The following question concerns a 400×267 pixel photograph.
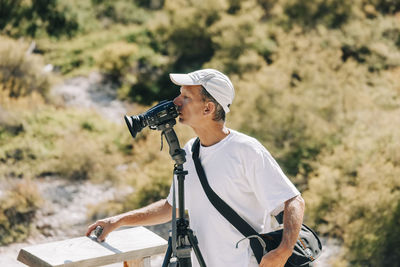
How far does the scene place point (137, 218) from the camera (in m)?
2.10

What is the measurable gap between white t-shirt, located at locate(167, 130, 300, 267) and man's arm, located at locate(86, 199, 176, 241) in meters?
0.25

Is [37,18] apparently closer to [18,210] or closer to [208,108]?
[18,210]

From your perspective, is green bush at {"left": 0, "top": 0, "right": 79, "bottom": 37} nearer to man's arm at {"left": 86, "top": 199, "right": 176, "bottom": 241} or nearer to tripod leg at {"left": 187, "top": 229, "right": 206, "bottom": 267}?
man's arm at {"left": 86, "top": 199, "right": 176, "bottom": 241}

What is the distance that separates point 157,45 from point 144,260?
10453 mm

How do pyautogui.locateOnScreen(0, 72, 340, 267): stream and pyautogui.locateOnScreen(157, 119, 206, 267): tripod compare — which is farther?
pyautogui.locateOnScreen(0, 72, 340, 267): stream

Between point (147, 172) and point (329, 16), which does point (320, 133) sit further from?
point (329, 16)

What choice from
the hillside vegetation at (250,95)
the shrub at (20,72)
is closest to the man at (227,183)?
the hillside vegetation at (250,95)

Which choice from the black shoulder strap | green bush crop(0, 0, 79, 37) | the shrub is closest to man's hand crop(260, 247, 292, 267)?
the black shoulder strap

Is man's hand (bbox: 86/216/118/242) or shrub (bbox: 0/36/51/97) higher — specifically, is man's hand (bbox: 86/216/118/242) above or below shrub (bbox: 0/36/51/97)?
below

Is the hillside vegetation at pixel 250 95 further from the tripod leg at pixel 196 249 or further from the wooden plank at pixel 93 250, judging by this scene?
the tripod leg at pixel 196 249

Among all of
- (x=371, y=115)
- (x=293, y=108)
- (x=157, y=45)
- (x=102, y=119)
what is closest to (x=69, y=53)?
(x=157, y=45)

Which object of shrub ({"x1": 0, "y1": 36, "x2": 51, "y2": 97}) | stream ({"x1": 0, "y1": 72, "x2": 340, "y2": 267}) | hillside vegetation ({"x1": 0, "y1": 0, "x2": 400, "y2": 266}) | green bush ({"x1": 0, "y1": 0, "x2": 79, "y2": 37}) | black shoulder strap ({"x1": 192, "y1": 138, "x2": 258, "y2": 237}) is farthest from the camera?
green bush ({"x1": 0, "y1": 0, "x2": 79, "y2": 37})

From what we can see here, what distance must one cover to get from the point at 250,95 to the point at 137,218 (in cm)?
533

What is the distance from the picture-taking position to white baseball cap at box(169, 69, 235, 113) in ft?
6.14
